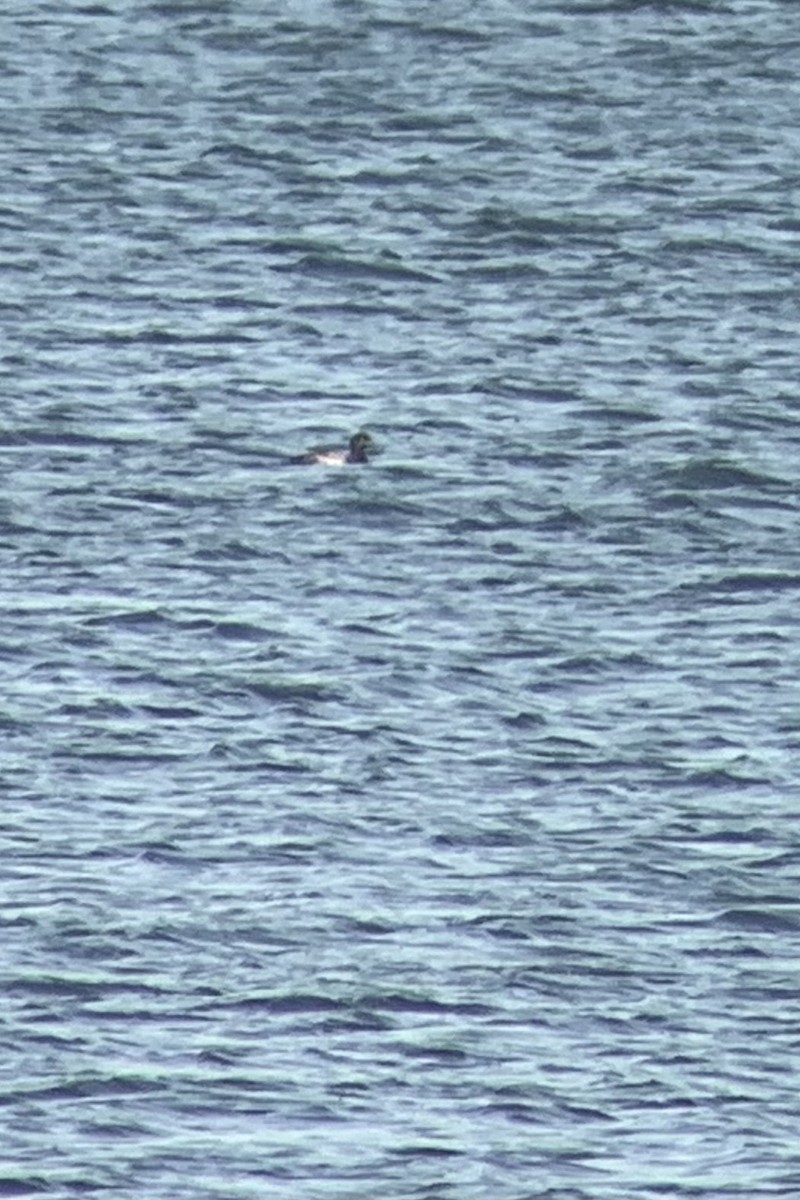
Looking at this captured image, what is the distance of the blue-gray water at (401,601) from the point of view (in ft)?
89.1

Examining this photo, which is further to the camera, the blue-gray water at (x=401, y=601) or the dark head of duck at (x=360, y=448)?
the dark head of duck at (x=360, y=448)

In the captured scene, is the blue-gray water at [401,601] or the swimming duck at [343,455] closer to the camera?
the blue-gray water at [401,601]

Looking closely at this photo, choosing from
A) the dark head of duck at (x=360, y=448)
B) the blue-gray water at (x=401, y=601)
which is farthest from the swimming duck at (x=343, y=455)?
the blue-gray water at (x=401, y=601)

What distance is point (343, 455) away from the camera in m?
39.9

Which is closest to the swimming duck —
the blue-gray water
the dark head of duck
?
the dark head of duck

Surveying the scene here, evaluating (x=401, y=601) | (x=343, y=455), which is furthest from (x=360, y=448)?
(x=401, y=601)

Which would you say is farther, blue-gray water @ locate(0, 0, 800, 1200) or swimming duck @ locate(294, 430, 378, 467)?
swimming duck @ locate(294, 430, 378, 467)

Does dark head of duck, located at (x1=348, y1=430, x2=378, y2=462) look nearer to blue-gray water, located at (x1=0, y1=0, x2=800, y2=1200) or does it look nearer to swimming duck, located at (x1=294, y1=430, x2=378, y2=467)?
swimming duck, located at (x1=294, y1=430, x2=378, y2=467)

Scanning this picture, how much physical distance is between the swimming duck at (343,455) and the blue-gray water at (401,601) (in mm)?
197

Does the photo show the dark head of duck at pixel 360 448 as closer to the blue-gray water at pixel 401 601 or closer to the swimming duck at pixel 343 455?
the swimming duck at pixel 343 455

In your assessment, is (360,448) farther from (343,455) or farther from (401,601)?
(401,601)

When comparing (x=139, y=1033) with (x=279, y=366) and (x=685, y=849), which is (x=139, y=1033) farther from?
(x=279, y=366)

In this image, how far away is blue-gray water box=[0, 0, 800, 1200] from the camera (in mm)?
27172

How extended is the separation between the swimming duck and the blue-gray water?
197 mm
